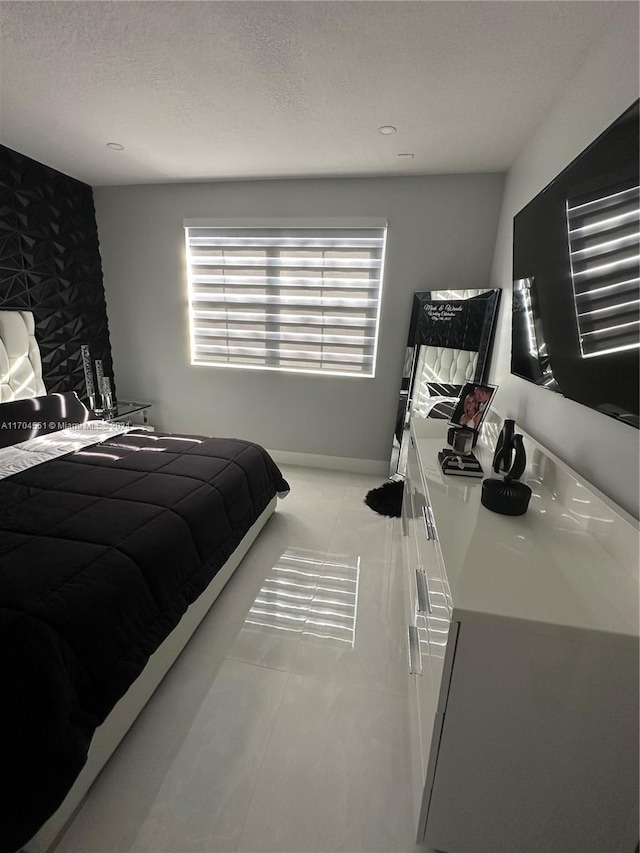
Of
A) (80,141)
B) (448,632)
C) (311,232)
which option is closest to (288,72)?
(311,232)

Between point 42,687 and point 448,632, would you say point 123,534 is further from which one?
point 448,632

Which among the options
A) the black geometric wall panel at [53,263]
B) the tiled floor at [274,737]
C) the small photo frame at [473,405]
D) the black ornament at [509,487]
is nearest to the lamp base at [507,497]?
the black ornament at [509,487]

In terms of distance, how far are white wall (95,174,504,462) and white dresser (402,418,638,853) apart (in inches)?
101

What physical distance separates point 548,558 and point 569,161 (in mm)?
1802

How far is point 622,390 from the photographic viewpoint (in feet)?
3.38

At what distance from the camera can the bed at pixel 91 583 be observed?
0.98 m

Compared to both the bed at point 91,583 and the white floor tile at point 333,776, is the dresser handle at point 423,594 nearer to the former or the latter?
the white floor tile at point 333,776

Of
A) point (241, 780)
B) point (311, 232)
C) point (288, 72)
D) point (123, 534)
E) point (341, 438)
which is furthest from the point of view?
point (341, 438)

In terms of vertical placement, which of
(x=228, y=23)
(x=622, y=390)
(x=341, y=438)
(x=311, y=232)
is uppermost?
(x=228, y=23)

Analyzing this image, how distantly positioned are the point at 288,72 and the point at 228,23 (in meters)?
0.37

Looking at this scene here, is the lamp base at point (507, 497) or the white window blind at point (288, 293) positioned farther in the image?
the white window blind at point (288, 293)

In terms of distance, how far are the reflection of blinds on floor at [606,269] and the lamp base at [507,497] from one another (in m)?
0.50

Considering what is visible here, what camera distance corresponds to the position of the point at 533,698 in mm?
851

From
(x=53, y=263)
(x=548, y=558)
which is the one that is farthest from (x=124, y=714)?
(x=53, y=263)
